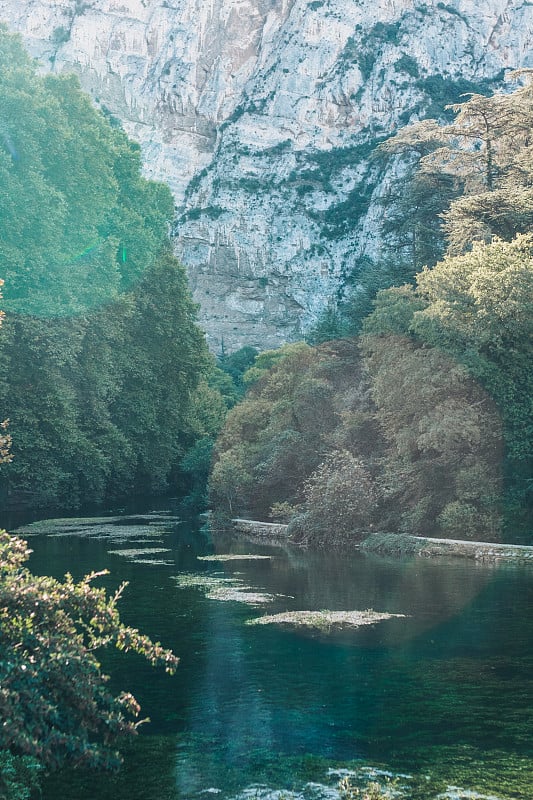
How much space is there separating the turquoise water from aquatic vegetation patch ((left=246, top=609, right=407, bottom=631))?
0.38 m

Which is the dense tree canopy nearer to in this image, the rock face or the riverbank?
the riverbank

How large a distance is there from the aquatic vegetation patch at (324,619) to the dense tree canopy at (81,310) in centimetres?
2205

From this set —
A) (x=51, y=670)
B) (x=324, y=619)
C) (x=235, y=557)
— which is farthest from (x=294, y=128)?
(x=51, y=670)

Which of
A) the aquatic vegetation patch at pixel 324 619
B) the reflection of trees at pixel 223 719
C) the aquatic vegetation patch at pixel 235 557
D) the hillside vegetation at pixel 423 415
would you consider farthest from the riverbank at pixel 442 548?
the reflection of trees at pixel 223 719

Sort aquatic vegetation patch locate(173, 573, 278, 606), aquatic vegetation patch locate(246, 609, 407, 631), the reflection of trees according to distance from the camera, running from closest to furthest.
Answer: the reflection of trees < aquatic vegetation patch locate(246, 609, 407, 631) < aquatic vegetation patch locate(173, 573, 278, 606)

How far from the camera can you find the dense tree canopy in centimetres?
3738

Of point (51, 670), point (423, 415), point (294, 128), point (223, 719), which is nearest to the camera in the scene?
point (51, 670)

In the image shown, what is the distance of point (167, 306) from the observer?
49.8m

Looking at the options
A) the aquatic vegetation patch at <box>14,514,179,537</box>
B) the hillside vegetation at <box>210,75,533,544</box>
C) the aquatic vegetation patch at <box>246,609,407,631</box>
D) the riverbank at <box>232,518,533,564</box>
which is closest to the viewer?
the aquatic vegetation patch at <box>246,609,407,631</box>

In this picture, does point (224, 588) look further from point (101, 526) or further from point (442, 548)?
point (101, 526)

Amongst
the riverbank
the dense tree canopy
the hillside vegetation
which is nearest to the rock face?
the dense tree canopy

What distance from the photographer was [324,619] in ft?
51.0

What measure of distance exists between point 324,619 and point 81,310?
27534 millimetres

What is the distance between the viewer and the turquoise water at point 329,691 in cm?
843
